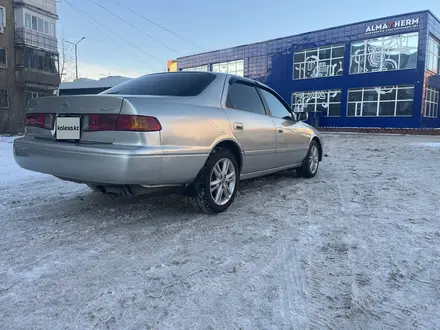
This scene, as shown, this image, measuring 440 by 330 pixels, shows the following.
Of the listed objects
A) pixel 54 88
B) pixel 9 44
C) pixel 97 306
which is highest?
pixel 9 44

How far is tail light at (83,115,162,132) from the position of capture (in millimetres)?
2951

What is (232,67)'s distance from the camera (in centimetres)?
3606

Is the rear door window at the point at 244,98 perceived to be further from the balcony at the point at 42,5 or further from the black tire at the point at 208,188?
the balcony at the point at 42,5

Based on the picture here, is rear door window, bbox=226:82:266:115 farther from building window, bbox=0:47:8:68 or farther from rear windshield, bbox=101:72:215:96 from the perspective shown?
building window, bbox=0:47:8:68

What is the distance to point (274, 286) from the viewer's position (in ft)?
7.44

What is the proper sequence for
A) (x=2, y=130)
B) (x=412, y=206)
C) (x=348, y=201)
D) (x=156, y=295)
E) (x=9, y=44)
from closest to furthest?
(x=156, y=295) → (x=412, y=206) → (x=348, y=201) → (x=2, y=130) → (x=9, y=44)

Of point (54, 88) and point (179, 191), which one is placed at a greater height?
point (54, 88)

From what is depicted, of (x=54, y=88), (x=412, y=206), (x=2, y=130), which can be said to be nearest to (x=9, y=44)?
(x=54, y=88)

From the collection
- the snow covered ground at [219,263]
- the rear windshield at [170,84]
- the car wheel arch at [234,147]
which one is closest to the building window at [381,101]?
the snow covered ground at [219,263]

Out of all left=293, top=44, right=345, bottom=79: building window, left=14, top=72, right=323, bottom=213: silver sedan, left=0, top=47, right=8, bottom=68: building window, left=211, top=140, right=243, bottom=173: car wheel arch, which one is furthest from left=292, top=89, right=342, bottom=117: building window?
left=211, top=140, right=243, bottom=173: car wheel arch

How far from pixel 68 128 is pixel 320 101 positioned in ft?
91.4

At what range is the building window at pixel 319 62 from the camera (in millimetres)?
27625

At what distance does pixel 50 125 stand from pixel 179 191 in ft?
4.53

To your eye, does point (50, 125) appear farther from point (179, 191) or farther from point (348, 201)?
point (348, 201)
